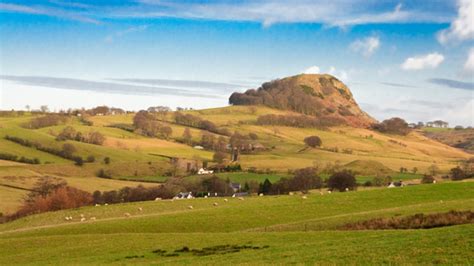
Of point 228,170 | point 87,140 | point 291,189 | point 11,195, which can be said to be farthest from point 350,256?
point 87,140

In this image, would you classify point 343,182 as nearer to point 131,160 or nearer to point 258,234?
point 258,234

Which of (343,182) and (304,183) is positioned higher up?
(343,182)

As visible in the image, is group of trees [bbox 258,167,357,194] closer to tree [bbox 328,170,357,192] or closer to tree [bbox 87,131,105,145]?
tree [bbox 328,170,357,192]

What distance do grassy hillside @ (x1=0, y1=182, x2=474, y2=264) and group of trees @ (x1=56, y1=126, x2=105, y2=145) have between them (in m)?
108

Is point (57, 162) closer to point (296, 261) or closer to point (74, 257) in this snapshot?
point (74, 257)

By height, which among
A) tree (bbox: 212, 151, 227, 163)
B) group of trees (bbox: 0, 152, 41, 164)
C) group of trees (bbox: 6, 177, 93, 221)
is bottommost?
group of trees (bbox: 6, 177, 93, 221)

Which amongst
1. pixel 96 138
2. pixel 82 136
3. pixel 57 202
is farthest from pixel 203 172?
pixel 57 202

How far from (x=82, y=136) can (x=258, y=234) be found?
146 m

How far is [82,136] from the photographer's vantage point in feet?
571

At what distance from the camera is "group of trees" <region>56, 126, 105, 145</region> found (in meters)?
170

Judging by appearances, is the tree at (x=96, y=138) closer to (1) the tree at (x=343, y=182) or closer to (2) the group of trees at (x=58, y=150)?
(2) the group of trees at (x=58, y=150)

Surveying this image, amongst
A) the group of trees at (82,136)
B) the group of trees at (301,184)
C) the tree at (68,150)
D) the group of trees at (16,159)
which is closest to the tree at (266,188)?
the group of trees at (301,184)

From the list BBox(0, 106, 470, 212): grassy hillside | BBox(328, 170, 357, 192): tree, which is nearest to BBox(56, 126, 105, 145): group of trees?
BBox(0, 106, 470, 212): grassy hillside

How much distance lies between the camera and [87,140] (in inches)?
6732
